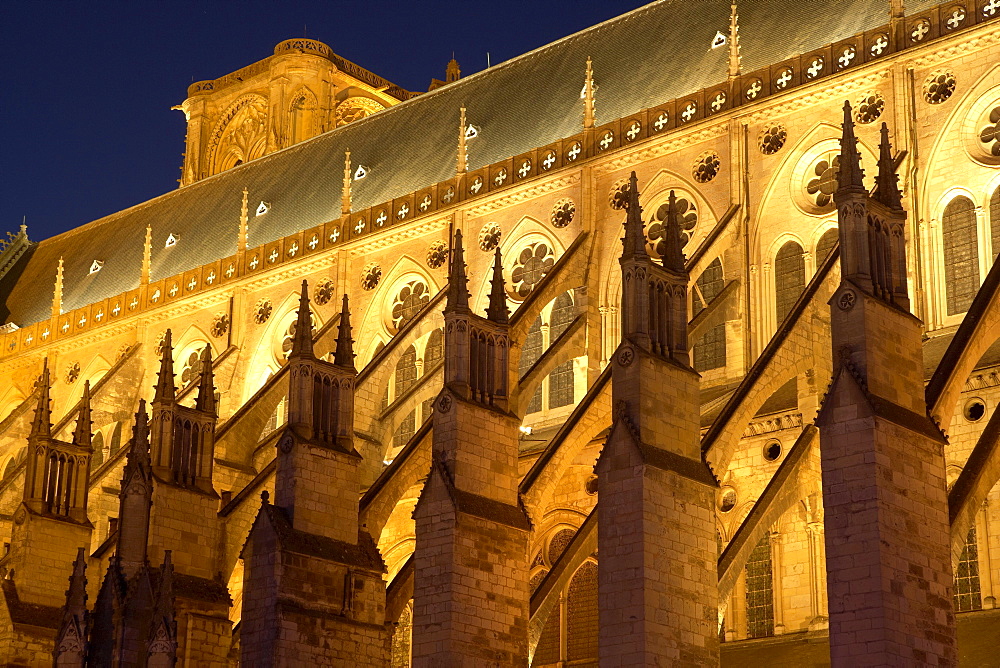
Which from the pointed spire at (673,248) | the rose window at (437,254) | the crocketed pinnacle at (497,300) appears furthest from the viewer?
the rose window at (437,254)

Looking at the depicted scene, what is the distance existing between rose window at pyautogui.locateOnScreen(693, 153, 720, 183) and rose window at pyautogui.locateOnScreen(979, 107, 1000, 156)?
5.99 metres

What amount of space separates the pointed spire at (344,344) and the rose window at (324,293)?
37.3 feet

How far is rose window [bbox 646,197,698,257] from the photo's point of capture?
120ft

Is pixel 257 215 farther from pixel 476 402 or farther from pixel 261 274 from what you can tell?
pixel 476 402

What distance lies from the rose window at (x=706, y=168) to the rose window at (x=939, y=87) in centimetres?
505

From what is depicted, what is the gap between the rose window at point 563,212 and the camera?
38719 mm

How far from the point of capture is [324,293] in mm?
43625

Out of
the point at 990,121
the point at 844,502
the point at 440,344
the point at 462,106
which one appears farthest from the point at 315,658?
the point at 462,106

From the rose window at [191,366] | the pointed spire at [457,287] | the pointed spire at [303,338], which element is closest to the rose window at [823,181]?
the pointed spire at [457,287]

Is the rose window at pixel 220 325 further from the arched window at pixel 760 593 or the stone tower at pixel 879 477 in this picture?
the stone tower at pixel 879 477

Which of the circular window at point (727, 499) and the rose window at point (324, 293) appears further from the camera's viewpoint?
the rose window at point (324, 293)

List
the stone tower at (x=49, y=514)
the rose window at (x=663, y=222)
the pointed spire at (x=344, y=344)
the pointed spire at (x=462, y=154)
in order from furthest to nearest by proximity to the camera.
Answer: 1. the pointed spire at (x=462, y=154)
2. the rose window at (x=663, y=222)
3. the stone tower at (x=49, y=514)
4. the pointed spire at (x=344, y=344)

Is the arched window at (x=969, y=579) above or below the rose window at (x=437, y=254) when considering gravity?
below

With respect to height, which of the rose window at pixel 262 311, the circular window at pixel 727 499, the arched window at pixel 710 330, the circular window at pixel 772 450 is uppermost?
the rose window at pixel 262 311
